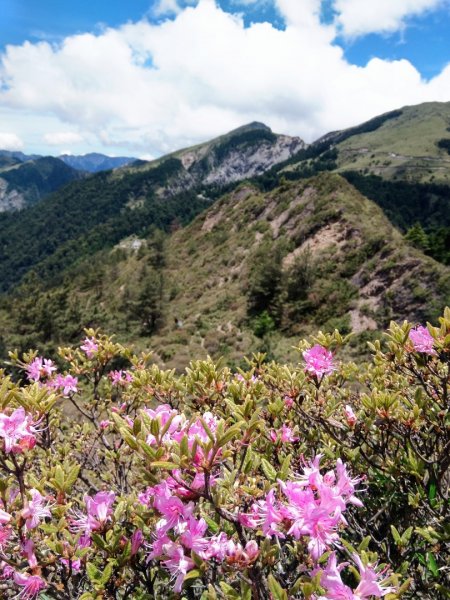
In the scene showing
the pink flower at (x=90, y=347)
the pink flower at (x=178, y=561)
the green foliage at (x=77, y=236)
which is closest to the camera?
the pink flower at (x=178, y=561)

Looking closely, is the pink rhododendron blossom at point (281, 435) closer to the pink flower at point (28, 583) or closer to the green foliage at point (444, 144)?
the pink flower at point (28, 583)

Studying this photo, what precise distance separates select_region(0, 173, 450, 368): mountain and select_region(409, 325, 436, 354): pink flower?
1947 cm

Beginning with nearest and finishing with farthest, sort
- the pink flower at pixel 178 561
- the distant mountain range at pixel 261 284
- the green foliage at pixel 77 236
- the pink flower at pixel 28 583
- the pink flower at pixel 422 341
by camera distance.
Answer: the pink flower at pixel 178 561 < the pink flower at pixel 28 583 < the pink flower at pixel 422 341 < the distant mountain range at pixel 261 284 < the green foliage at pixel 77 236

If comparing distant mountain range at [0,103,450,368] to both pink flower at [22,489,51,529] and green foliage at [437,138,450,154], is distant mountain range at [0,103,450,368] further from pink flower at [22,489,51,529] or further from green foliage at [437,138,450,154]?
green foliage at [437,138,450,154]

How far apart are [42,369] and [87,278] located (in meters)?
60.7

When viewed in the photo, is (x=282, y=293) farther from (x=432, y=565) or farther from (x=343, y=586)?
(x=343, y=586)

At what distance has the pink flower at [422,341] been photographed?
2771 millimetres

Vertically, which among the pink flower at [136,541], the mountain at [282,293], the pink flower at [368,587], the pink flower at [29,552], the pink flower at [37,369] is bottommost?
the mountain at [282,293]

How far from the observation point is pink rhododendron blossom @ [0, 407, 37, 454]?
182cm

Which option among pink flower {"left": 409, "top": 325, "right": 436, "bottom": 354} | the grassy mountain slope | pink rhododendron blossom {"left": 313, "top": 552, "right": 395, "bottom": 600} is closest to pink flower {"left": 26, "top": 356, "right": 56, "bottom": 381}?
pink rhododendron blossom {"left": 313, "top": 552, "right": 395, "bottom": 600}

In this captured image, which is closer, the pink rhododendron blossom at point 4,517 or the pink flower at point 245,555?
the pink flower at point 245,555

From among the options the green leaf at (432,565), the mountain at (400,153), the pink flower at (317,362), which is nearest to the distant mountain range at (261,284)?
the pink flower at (317,362)

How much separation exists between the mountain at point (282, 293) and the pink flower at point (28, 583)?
21192 mm

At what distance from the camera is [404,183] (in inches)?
4798
